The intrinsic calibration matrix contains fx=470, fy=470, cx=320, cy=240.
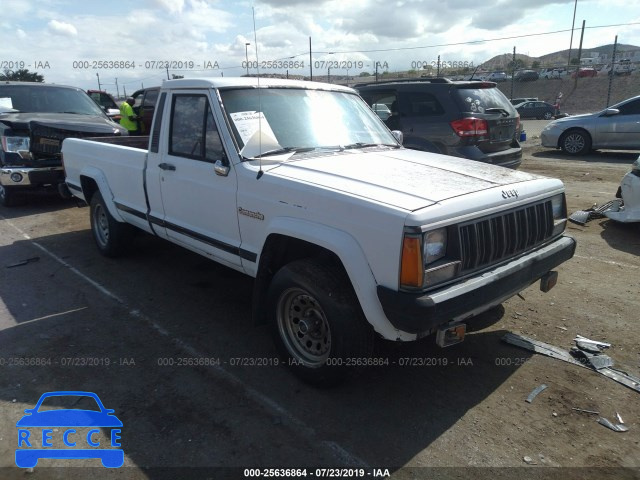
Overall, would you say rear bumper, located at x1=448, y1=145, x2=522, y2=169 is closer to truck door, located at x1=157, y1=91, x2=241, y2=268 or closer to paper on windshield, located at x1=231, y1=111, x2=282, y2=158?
paper on windshield, located at x1=231, y1=111, x2=282, y2=158

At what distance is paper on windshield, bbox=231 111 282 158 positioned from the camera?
3520 mm

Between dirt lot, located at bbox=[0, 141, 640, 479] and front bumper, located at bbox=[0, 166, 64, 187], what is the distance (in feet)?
10.0

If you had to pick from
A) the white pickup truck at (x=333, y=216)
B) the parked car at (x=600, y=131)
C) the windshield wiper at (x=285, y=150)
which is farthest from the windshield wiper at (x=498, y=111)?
the parked car at (x=600, y=131)

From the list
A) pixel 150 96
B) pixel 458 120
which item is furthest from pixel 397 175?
pixel 150 96

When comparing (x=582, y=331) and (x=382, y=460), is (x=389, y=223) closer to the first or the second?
(x=382, y=460)

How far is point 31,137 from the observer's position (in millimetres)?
7695

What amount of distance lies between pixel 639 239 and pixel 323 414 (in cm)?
525

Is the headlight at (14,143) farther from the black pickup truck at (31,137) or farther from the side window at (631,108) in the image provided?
the side window at (631,108)

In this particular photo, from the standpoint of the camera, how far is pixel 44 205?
869 centimetres

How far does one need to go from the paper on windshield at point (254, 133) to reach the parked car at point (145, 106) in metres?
4.91

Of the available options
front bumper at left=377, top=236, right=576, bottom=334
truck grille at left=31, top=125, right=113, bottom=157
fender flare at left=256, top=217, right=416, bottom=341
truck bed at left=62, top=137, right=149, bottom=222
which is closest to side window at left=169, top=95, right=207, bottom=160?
truck bed at left=62, top=137, right=149, bottom=222

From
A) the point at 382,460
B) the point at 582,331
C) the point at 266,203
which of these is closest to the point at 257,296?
→ the point at 266,203

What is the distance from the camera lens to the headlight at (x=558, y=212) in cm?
350

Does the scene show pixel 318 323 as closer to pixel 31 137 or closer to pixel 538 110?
pixel 31 137
